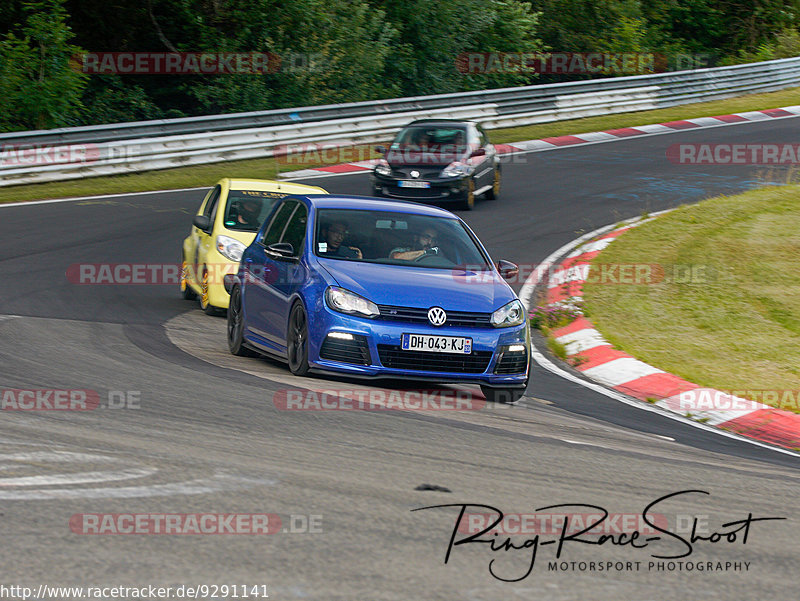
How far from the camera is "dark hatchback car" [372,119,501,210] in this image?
2098cm

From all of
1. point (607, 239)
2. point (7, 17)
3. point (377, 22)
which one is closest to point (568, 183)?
point (607, 239)

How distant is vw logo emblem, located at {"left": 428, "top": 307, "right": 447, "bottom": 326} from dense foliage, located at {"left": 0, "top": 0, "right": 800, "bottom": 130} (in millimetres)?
21495

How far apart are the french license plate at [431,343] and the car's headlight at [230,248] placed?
15.2 ft

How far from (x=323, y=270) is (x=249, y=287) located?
4.97 feet

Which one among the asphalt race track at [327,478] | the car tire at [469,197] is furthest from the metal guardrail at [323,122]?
the asphalt race track at [327,478]

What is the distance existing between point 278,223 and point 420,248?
159cm

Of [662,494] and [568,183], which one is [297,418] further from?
[568,183]

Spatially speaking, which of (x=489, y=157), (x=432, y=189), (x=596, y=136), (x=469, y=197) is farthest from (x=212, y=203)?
(x=596, y=136)

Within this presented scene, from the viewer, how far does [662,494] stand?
19.2 ft

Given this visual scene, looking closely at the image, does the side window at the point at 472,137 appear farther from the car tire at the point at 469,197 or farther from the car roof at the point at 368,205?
the car roof at the point at 368,205

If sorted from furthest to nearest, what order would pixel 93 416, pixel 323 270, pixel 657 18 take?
pixel 657 18 → pixel 323 270 → pixel 93 416

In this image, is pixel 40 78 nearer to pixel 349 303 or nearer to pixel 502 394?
pixel 349 303

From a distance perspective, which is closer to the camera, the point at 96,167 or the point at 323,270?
the point at 323,270

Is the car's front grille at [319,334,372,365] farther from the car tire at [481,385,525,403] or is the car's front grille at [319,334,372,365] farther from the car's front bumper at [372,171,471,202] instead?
the car's front bumper at [372,171,471,202]
